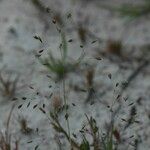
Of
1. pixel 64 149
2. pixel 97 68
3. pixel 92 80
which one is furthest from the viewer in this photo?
pixel 97 68

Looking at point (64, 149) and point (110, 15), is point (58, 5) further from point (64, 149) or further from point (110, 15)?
point (64, 149)

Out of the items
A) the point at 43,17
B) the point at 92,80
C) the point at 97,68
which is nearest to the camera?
the point at 92,80

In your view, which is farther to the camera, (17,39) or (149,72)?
(17,39)

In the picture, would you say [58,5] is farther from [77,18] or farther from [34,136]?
[34,136]

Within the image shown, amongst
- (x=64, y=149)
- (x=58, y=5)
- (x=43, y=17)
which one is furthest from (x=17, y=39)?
(x=64, y=149)

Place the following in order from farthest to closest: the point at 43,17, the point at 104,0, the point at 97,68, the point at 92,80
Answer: the point at 104,0, the point at 43,17, the point at 97,68, the point at 92,80

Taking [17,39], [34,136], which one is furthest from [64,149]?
[17,39]
